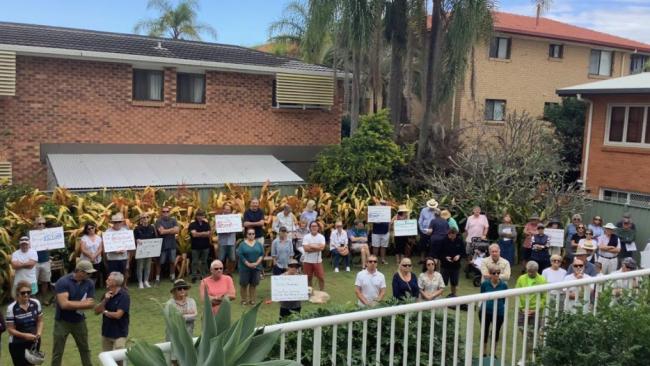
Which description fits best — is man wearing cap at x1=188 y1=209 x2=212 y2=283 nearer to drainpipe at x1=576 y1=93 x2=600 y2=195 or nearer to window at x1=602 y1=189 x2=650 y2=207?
window at x1=602 y1=189 x2=650 y2=207

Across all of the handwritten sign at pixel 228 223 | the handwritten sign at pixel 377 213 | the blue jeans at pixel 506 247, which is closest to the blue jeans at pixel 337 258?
the handwritten sign at pixel 377 213

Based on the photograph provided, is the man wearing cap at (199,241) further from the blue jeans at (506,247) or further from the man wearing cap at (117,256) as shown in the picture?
the blue jeans at (506,247)

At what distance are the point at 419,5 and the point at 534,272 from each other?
1195cm

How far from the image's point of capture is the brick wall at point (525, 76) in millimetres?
29250

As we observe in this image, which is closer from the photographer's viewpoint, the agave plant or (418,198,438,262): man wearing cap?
the agave plant

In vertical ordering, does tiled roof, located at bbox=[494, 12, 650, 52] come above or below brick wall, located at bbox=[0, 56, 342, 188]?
above

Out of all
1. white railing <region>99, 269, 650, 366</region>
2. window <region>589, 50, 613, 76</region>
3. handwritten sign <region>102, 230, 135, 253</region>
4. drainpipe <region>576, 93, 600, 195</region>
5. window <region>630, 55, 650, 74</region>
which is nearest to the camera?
white railing <region>99, 269, 650, 366</region>

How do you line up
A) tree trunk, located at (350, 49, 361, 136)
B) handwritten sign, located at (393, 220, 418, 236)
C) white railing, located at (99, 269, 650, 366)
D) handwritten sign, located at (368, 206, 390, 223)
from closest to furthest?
white railing, located at (99, 269, 650, 366) → handwritten sign, located at (393, 220, 418, 236) → handwritten sign, located at (368, 206, 390, 223) → tree trunk, located at (350, 49, 361, 136)

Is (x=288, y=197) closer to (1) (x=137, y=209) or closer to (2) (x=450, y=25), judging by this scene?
(1) (x=137, y=209)

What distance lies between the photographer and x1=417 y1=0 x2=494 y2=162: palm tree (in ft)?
60.9

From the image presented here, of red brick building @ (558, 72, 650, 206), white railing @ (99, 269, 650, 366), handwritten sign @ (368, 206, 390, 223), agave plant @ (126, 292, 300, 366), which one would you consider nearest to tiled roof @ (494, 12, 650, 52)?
red brick building @ (558, 72, 650, 206)

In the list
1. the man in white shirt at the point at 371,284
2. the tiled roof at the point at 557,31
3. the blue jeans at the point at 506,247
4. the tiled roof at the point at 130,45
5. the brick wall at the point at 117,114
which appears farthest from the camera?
the tiled roof at the point at 557,31

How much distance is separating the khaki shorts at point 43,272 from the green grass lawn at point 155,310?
0.53 meters

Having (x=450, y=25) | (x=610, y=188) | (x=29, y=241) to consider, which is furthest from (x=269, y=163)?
(x=610, y=188)
